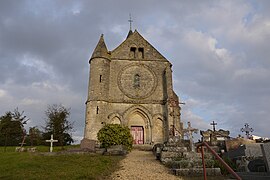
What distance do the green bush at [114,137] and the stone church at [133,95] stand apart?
4899 millimetres

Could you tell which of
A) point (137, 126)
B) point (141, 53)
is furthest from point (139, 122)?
point (141, 53)

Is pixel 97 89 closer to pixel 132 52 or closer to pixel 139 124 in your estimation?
pixel 139 124

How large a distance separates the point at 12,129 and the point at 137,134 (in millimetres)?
12343

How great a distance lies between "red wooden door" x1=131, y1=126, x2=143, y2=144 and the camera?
75.4 ft

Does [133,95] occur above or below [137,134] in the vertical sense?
above

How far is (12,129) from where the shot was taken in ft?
76.6

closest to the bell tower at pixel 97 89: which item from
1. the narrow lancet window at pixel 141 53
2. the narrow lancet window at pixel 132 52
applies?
the narrow lancet window at pixel 132 52

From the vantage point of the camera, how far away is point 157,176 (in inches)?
296

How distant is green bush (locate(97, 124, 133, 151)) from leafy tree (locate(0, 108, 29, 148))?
36.1 ft

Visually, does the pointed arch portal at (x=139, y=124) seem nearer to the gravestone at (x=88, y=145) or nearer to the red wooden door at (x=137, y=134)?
the red wooden door at (x=137, y=134)

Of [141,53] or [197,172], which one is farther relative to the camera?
[141,53]

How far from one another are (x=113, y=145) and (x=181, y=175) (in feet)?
26.5

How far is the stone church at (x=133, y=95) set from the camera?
2197 cm

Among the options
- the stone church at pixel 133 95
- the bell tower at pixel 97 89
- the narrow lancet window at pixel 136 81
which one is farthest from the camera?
Answer: the narrow lancet window at pixel 136 81
